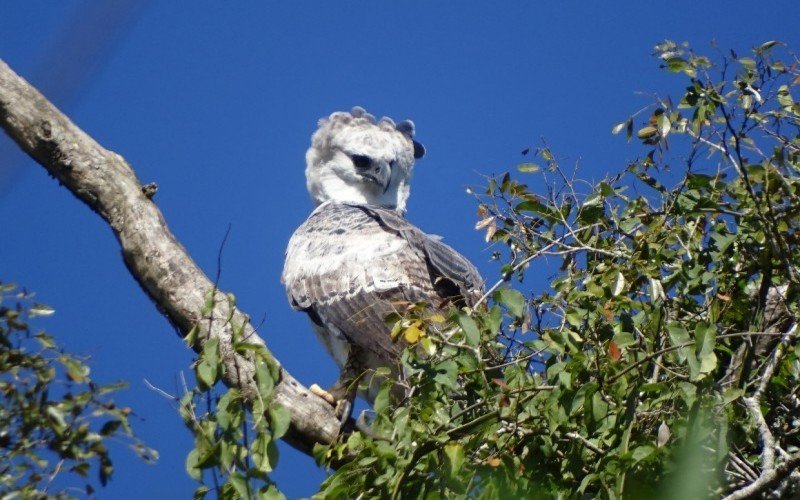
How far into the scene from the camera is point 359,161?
7270 millimetres

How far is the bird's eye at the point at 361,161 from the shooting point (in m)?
7.25

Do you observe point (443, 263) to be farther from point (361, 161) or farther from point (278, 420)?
point (278, 420)

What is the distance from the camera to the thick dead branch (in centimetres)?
416

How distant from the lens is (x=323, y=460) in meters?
3.28

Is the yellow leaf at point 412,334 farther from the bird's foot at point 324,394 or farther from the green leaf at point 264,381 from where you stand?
the bird's foot at point 324,394

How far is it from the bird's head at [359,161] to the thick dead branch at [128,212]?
2881 mm

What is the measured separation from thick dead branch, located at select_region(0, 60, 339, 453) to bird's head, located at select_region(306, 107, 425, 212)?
9.45 feet

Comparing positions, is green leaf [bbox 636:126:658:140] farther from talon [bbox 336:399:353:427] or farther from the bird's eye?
the bird's eye

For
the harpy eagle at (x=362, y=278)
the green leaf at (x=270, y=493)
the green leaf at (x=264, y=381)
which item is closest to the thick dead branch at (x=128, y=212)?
the harpy eagle at (x=362, y=278)

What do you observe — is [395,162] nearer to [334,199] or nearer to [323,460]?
[334,199]

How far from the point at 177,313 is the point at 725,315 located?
2.06 m

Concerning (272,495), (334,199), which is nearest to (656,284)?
(272,495)

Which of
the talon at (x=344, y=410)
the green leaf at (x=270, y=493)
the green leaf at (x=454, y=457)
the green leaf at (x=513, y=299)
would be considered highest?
the talon at (x=344, y=410)

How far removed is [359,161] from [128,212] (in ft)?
10.1
